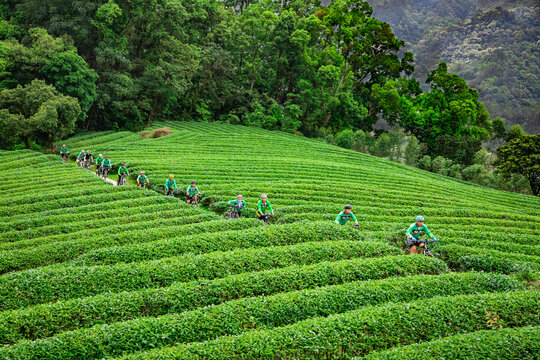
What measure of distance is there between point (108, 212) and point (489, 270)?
18172 millimetres

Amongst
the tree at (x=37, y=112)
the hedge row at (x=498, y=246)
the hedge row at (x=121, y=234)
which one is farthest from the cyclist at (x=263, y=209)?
the tree at (x=37, y=112)

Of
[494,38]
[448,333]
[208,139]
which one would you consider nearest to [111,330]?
[448,333]

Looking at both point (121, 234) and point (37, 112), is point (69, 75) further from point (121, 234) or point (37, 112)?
point (121, 234)

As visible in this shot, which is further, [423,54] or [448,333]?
[423,54]

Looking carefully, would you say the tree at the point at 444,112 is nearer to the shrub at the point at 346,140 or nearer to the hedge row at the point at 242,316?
the shrub at the point at 346,140

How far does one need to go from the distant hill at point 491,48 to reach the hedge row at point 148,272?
101824 millimetres

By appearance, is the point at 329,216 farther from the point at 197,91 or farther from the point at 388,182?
the point at 197,91

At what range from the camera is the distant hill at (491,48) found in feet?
315

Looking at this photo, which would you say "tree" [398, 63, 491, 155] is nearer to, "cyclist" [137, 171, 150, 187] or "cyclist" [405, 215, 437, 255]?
"cyclist" [405, 215, 437, 255]

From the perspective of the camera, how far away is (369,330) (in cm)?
873

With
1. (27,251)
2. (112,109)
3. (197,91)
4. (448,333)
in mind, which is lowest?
(27,251)

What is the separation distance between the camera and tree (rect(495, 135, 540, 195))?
38969 mm

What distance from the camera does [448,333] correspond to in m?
8.99

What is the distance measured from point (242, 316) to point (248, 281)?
164 cm
